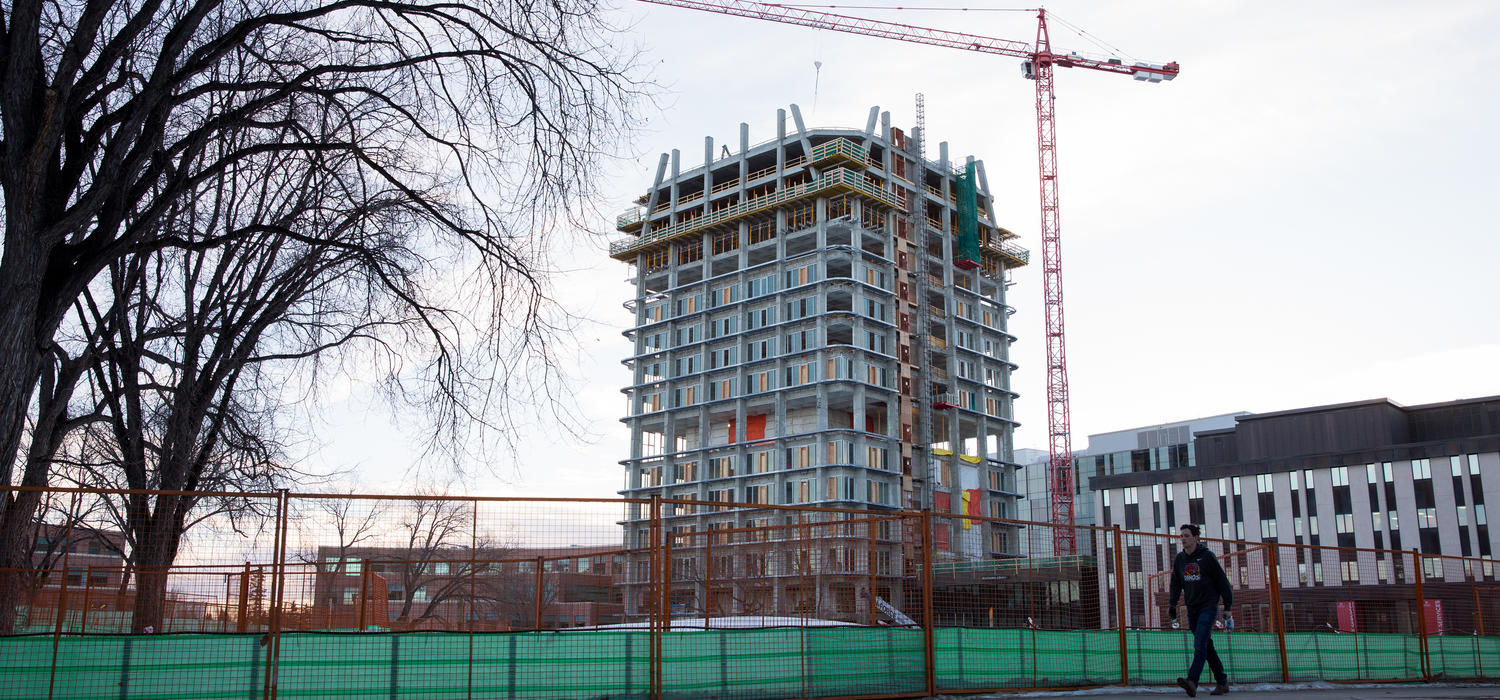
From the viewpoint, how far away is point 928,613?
521 inches

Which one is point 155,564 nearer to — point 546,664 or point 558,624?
point 558,624

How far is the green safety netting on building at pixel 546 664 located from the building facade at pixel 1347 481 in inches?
2386

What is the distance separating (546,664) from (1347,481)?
258 feet

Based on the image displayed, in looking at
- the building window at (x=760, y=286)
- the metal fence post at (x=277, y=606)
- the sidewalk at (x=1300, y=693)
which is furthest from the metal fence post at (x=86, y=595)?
the building window at (x=760, y=286)

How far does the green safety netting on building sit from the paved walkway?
0.43 m

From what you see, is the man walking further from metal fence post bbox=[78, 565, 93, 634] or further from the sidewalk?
metal fence post bbox=[78, 565, 93, 634]

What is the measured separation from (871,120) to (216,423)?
7902 cm

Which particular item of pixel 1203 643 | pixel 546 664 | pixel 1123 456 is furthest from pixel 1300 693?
pixel 1123 456

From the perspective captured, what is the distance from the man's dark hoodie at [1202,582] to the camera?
13555mm

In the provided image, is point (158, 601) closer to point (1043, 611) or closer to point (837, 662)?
point (837, 662)

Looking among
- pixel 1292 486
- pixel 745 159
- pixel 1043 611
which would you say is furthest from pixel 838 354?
pixel 1043 611

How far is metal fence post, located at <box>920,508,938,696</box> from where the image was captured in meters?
13.0

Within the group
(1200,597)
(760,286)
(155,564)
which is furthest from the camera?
(760,286)

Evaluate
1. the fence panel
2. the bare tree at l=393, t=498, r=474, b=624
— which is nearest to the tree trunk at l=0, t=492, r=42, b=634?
the fence panel
